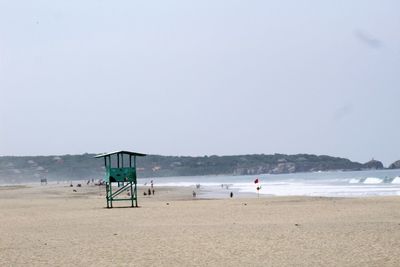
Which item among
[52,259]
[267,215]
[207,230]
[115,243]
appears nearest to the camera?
[52,259]

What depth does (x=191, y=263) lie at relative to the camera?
1241 cm

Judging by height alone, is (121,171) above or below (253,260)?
above

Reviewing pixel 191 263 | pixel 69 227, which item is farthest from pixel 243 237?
pixel 69 227

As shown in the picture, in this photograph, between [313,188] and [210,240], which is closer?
[210,240]

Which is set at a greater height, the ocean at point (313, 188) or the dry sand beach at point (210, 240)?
the ocean at point (313, 188)

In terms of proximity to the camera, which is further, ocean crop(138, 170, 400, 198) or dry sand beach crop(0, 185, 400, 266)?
ocean crop(138, 170, 400, 198)

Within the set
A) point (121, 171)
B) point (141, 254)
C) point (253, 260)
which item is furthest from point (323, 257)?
point (121, 171)

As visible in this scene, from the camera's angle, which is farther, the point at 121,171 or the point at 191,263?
the point at 121,171

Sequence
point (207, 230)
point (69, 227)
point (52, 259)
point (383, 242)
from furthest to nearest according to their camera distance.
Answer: point (69, 227) → point (207, 230) → point (383, 242) → point (52, 259)

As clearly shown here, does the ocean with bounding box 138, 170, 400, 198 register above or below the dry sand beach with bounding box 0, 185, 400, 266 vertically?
above

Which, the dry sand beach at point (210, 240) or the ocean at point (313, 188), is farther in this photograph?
the ocean at point (313, 188)

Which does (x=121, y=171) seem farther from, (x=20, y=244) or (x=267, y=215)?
(x=20, y=244)

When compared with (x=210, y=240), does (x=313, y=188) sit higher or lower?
higher

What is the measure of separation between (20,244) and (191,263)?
5671mm
